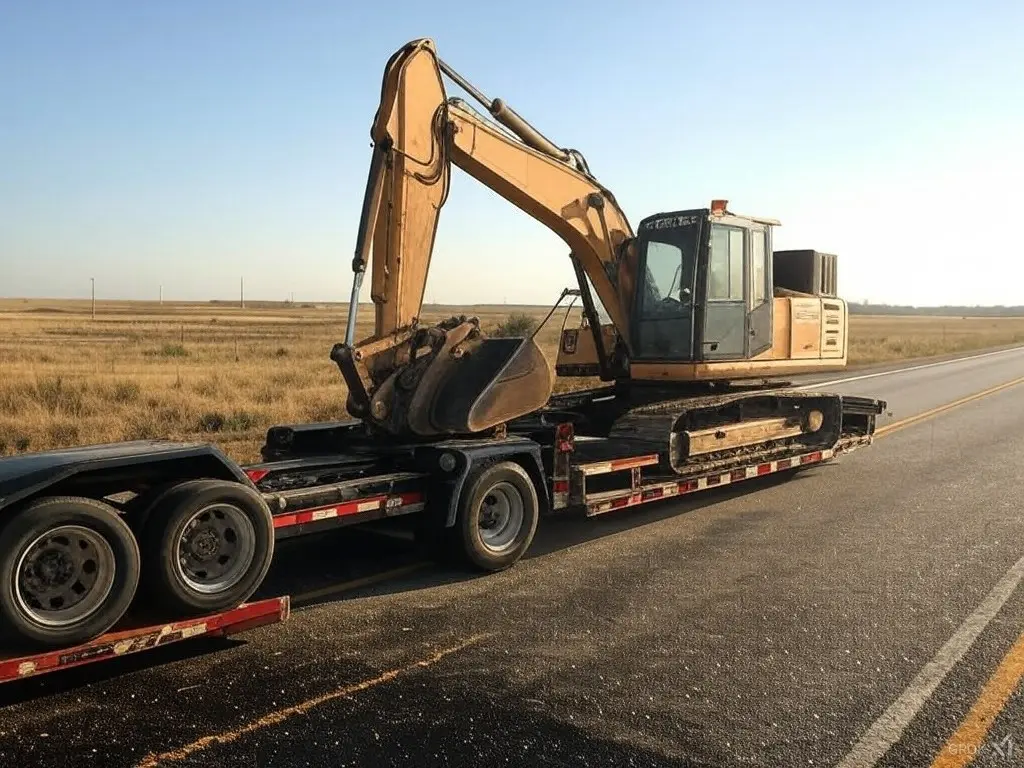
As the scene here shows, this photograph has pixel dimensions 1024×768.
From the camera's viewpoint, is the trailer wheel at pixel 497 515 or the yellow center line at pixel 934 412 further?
the yellow center line at pixel 934 412

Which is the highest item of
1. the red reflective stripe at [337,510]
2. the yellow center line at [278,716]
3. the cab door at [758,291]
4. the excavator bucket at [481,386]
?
the cab door at [758,291]

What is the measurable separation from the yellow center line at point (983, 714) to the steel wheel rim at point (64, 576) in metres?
4.14

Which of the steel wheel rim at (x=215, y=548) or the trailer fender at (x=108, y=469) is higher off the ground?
the trailer fender at (x=108, y=469)

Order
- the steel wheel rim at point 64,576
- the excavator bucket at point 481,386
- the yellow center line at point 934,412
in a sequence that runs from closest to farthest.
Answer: the steel wheel rim at point 64,576 < the excavator bucket at point 481,386 < the yellow center line at point 934,412

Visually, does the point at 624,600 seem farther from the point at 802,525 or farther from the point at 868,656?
the point at 802,525

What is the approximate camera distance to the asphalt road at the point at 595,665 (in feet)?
13.4

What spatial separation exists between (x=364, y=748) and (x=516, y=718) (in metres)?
0.76

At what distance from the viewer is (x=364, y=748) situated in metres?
4.05

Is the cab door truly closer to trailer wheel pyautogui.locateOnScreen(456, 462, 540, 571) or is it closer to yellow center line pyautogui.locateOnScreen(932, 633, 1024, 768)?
trailer wheel pyautogui.locateOnScreen(456, 462, 540, 571)

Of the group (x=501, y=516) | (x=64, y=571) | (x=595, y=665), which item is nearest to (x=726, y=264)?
(x=501, y=516)

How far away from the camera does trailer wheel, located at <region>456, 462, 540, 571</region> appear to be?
6859mm

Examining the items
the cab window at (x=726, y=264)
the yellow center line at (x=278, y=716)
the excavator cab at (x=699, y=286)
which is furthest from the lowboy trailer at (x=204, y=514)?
the cab window at (x=726, y=264)

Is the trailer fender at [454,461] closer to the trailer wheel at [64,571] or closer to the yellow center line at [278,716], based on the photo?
the yellow center line at [278,716]

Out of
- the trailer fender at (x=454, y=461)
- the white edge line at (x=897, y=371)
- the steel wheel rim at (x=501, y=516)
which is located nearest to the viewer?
the trailer fender at (x=454, y=461)
